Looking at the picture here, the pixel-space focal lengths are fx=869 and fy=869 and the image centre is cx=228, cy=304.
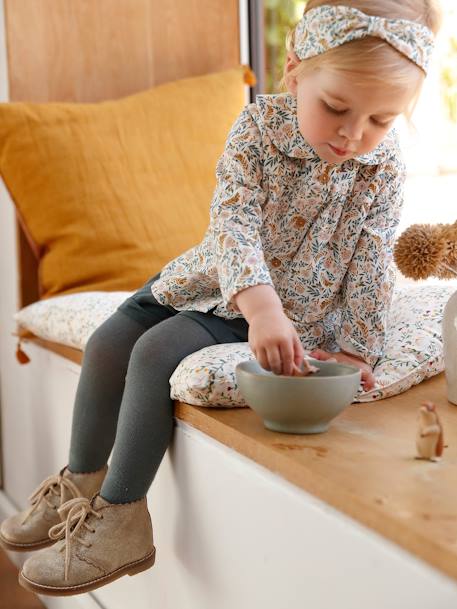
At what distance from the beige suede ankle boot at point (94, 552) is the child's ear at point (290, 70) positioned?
595 millimetres

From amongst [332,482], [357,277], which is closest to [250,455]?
[332,482]

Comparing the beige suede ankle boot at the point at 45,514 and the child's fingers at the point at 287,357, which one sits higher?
the child's fingers at the point at 287,357

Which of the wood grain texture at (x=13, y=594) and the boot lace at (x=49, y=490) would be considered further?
the wood grain texture at (x=13, y=594)

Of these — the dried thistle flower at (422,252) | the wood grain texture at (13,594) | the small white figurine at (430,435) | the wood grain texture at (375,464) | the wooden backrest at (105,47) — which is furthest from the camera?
the wooden backrest at (105,47)

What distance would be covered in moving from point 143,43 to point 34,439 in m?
1.02

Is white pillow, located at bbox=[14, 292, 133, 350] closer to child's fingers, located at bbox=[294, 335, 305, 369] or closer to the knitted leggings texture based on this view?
the knitted leggings texture

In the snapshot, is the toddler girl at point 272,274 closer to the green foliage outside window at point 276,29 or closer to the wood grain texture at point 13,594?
the wood grain texture at point 13,594

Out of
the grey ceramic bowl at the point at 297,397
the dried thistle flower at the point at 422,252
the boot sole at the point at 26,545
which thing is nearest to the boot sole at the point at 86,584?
the boot sole at the point at 26,545

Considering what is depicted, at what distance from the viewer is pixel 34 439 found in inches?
74.2

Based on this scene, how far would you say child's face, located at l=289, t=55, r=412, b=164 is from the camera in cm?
104

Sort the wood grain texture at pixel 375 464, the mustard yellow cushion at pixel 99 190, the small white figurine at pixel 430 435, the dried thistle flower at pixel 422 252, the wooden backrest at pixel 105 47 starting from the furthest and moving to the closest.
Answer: the wooden backrest at pixel 105 47, the mustard yellow cushion at pixel 99 190, the dried thistle flower at pixel 422 252, the small white figurine at pixel 430 435, the wood grain texture at pixel 375 464

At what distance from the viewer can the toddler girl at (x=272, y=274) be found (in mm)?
1047

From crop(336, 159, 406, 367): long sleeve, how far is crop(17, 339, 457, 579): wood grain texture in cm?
10

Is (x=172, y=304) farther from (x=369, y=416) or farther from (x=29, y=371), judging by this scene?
(x=29, y=371)
